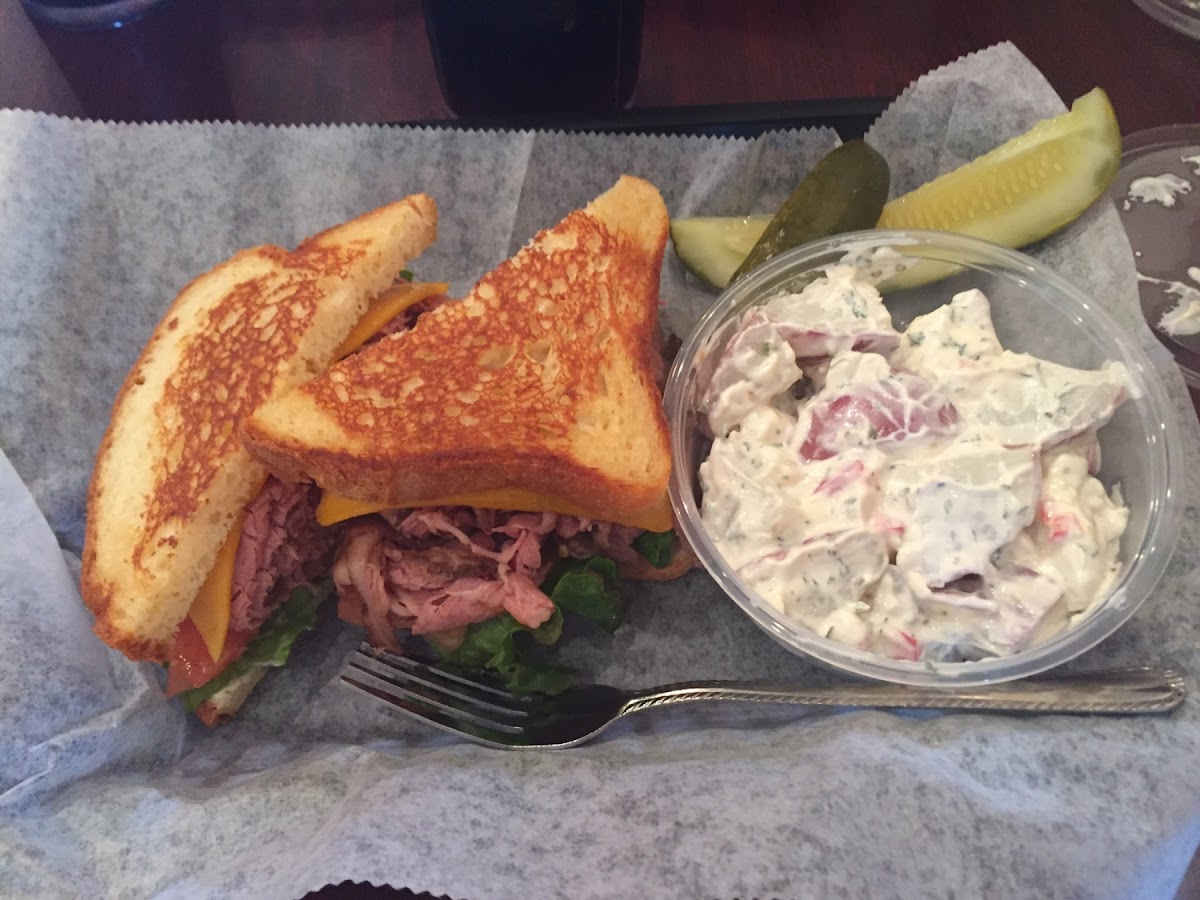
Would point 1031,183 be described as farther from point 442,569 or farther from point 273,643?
point 273,643

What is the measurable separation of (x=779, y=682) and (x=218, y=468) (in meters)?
0.95

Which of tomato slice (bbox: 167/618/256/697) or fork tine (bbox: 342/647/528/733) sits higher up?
tomato slice (bbox: 167/618/256/697)

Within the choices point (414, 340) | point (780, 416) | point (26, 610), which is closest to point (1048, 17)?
point (780, 416)

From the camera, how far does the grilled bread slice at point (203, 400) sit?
129 cm

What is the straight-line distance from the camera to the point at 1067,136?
1.51m

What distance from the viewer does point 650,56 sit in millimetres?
2092

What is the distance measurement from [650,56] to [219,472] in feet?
4.82

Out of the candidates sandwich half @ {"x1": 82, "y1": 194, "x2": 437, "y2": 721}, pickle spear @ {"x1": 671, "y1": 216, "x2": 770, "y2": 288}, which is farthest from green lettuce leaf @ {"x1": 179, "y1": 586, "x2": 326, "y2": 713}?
pickle spear @ {"x1": 671, "y1": 216, "x2": 770, "y2": 288}

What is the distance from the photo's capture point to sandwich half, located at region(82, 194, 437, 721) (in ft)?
4.26

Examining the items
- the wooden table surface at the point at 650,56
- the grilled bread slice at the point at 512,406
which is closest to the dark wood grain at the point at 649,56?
the wooden table surface at the point at 650,56

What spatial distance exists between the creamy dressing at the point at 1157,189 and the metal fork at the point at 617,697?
114cm

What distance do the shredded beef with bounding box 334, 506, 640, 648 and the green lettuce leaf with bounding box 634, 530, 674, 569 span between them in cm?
2

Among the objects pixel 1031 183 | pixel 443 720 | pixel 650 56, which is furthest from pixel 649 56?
pixel 443 720

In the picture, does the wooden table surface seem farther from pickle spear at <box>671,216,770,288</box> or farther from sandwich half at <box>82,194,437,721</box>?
sandwich half at <box>82,194,437,721</box>
